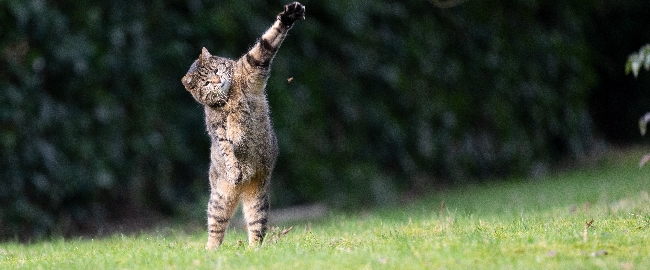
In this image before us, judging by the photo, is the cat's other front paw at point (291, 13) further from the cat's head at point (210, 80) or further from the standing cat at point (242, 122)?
the cat's head at point (210, 80)

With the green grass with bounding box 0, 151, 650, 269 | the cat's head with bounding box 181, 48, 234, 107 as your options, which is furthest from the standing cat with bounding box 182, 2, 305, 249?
the green grass with bounding box 0, 151, 650, 269

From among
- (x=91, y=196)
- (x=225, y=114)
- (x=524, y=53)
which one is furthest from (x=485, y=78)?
(x=225, y=114)

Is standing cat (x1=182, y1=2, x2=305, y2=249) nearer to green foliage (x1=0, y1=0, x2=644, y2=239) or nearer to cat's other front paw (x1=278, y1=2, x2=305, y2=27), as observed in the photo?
cat's other front paw (x1=278, y1=2, x2=305, y2=27)

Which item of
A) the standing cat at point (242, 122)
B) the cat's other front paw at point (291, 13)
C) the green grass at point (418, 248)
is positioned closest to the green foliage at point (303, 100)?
the standing cat at point (242, 122)

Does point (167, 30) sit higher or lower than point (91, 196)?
higher

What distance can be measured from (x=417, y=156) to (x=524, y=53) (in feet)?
9.14

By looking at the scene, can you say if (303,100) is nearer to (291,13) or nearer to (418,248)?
(291,13)

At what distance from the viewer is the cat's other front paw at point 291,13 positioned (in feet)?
21.3

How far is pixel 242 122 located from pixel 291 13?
34.8 inches

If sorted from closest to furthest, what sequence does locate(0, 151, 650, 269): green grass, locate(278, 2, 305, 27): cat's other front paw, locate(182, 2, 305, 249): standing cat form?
locate(0, 151, 650, 269): green grass < locate(278, 2, 305, 27): cat's other front paw < locate(182, 2, 305, 249): standing cat

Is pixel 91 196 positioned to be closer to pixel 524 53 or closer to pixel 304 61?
pixel 304 61

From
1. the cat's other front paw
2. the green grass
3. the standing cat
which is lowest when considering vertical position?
the green grass

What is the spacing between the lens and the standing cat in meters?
6.75

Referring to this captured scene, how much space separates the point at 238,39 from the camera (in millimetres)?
11375
